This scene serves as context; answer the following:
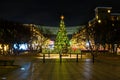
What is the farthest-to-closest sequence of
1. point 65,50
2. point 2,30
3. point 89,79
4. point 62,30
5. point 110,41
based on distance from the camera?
point 62,30 < point 65,50 < point 110,41 < point 2,30 < point 89,79

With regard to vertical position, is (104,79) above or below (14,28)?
below

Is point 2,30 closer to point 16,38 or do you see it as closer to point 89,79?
point 16,38

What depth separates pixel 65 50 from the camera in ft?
332

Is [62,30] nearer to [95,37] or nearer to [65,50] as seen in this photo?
[65,50]

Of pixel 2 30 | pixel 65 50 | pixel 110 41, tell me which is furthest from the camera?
pixel 65 50

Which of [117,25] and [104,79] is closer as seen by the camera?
[104,79]

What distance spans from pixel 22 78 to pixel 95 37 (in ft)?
233

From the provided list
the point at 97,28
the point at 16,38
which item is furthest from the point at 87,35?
the point at 16,38

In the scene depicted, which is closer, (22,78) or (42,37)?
(22,78)

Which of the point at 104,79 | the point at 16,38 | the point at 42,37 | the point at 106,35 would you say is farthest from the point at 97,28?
the point at 104,79

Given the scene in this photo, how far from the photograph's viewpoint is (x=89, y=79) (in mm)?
24359

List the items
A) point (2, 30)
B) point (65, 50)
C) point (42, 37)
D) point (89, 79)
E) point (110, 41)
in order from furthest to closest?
point (42, 37) < point (65, 50) < point (110, 41) < point (2, 30) < point (89, 79)

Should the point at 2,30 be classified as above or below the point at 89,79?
above

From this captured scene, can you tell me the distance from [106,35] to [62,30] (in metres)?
16.1
